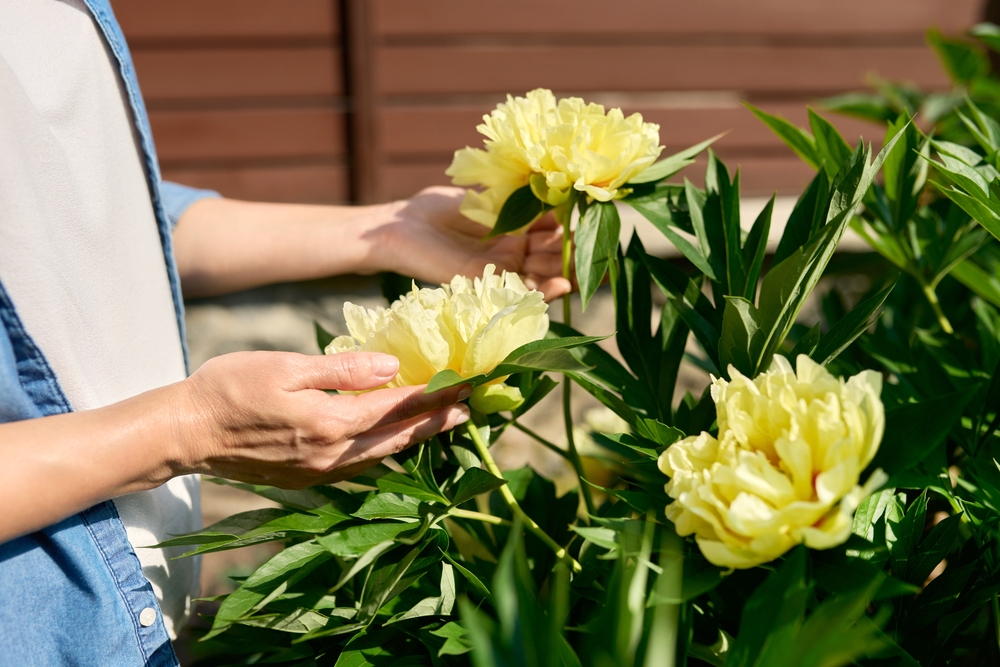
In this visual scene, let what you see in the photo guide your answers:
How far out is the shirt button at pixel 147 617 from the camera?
662 millimetres

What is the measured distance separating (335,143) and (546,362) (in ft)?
6.57

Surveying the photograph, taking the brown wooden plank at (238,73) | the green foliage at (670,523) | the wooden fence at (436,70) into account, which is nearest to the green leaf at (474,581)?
the green foliage at (670,523)

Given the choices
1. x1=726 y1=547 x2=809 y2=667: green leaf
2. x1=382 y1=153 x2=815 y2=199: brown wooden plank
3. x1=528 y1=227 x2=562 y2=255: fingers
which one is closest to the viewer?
x1=726 y1=547 x2=809 y2=667: green leaf

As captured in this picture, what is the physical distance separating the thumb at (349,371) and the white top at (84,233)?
0.23 metres

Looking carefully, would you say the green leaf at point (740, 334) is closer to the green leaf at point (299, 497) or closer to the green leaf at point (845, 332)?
the green leaf at point (845, 332)

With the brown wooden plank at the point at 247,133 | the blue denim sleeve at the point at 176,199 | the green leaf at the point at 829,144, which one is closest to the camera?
the green leaf at the point at 829,144

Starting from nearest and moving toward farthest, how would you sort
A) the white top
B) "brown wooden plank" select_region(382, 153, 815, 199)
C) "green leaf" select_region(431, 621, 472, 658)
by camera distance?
"green leaf" select_region(431, 621, 472, 658)
the white top
"brown wooden plank" select_region(382, 153, 815, 199)

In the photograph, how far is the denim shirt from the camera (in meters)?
0.61

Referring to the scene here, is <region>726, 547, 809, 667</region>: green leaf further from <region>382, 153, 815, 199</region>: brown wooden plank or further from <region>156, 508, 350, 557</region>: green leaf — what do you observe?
<region>382, 153, 815, 199</region>: brown wooden plank

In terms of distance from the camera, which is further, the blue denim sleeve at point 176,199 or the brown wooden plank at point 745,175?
the brown wooden plank at point 745,175

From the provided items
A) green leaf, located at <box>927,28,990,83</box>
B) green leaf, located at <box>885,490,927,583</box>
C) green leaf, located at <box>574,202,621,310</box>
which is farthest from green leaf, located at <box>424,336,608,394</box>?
green leaf, located at <box>927,28,990,83</box>

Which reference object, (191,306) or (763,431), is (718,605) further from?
(191,306)

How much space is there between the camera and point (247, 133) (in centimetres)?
233

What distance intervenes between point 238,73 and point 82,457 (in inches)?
76.5
